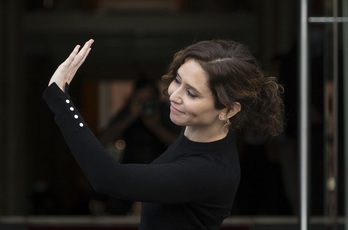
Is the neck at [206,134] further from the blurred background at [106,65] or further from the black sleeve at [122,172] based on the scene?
the blurred background at [106,65]

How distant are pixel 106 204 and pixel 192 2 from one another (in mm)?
1776

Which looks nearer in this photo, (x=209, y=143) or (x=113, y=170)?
(x=113, y=170)

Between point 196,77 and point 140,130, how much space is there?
3.89m

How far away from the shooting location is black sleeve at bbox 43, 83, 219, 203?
73.7 inches

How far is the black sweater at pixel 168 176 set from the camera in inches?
73.9

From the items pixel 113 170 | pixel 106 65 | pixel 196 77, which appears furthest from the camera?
pixel 106 65

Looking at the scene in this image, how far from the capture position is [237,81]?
2025 mm

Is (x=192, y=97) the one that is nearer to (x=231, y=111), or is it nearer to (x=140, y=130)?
(x=231, y=111)

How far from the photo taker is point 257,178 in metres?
5.85

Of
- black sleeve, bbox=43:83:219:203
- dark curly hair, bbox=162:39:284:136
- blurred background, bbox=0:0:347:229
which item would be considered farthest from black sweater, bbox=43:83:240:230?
blurred background, bbox=0:0:347:229

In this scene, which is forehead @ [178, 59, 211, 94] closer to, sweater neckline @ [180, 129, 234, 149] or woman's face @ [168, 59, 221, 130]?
woman's face @ [168, 59, 221, 130]

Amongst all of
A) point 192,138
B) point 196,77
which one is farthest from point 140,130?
point 196,77

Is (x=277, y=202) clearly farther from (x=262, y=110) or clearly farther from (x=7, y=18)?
(x=262, y=110)

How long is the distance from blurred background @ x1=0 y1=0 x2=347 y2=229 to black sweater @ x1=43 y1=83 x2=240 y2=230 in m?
3.68
